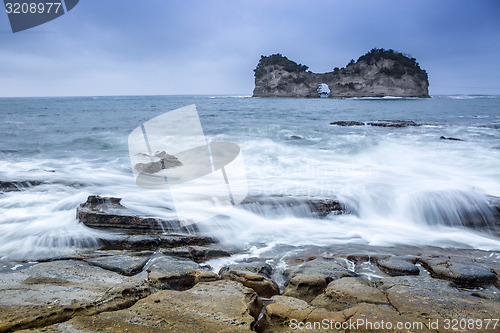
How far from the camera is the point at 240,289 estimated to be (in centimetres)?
291

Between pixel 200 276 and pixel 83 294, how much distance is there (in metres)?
1.08

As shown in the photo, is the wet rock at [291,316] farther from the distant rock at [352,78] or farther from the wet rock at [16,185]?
the distant rock at [352,78]

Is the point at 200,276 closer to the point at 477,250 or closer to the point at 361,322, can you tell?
the point at 361,322

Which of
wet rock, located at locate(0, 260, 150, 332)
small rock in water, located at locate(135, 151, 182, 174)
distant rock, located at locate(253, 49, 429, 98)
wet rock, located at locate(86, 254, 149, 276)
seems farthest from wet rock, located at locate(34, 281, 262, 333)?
distant rock, located at locate(253, 49, 429, 98)

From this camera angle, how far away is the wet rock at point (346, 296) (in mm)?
2760

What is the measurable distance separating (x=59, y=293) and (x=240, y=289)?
148 cm

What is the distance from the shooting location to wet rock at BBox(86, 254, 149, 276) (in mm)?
3479

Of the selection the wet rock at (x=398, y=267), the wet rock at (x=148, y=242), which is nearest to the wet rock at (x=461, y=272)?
the wet rock at (x=398, y=267)

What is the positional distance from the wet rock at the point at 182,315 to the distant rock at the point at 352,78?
86.8 m

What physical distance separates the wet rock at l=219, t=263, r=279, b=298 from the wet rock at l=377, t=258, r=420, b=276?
1.35m

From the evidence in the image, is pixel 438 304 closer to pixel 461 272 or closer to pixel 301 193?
pixel 461 272

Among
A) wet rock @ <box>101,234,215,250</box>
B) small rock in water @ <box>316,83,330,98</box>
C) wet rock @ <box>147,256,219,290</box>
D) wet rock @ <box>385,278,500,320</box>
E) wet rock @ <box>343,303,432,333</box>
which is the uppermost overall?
small rock in water @ <box>316,83,330,98</box>

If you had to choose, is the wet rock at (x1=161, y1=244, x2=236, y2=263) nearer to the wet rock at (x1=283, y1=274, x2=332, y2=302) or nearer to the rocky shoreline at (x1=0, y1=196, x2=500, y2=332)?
the rocky shoreline at (x1=0, y1=196, x2=500, y2=332)

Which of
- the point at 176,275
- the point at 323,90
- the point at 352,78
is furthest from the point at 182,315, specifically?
the point at 352,78
